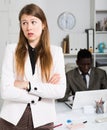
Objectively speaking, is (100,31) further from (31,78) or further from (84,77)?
(31,78)

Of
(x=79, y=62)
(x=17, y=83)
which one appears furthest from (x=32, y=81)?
(x=79, y=62)

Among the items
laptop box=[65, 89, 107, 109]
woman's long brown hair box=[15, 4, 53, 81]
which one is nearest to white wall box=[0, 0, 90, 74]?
laptop box=[65, 89, 107, 109]

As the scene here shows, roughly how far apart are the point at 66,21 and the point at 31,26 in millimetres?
2889

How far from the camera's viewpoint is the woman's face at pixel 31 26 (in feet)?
4.53

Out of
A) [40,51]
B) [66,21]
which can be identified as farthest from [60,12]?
[40,51]

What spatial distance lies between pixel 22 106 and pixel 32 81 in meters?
0.16

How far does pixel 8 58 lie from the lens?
1.43 meters

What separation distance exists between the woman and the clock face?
2.75 meters

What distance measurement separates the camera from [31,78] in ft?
4.57

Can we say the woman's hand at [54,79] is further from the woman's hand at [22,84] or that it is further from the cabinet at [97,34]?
the cabinet at [97,34]

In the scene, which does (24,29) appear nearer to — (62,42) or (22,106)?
(22,106)

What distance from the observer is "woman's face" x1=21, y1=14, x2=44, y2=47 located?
138 cm

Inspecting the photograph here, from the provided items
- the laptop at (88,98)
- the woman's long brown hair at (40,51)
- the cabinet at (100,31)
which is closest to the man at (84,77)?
the laptop at (88,98)

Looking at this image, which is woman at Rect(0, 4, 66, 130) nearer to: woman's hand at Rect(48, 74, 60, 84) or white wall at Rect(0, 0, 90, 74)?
woman's hand at Rect(48, 74, 60, 84)
